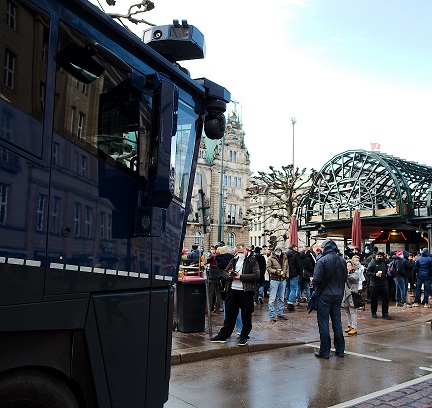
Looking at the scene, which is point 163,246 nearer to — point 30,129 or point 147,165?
point 147,165

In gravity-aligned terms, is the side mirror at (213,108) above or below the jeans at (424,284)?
above

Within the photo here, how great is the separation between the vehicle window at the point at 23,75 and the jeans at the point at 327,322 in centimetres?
641

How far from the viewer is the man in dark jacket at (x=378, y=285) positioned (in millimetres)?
12703

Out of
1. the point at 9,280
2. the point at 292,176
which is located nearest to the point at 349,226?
the point at 292,176

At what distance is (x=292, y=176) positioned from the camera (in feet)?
103

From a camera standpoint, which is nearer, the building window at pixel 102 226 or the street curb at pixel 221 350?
the building window at pixel 102 226

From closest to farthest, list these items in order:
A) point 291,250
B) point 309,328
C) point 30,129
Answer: point 30,129
point 309,328
point 291,250

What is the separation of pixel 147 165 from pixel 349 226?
84.4 feet

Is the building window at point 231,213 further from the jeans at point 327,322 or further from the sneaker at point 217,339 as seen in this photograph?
the jeans at point 327,322

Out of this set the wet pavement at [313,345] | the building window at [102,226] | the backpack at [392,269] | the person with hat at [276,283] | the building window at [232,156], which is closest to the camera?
the building window at [102,226]

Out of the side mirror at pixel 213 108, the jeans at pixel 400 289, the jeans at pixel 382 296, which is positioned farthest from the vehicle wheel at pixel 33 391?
the jeans at pixel 400 289

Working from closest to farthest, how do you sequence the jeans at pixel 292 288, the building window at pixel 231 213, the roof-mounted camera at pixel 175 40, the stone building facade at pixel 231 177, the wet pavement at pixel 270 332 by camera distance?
1. the roof-mounted camera at pixel 175 40
2. the wet pavement at pixel 270 332
3. the jeans at pixel 292 288
4. the stone building facade at pixel 231 177
5. the building window at pixel 231 213

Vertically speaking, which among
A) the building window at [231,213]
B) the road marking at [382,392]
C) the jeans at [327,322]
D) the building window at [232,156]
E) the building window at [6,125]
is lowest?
the road marking at [382,392]

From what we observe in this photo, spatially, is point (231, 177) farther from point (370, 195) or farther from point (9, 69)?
point (9, 69)
